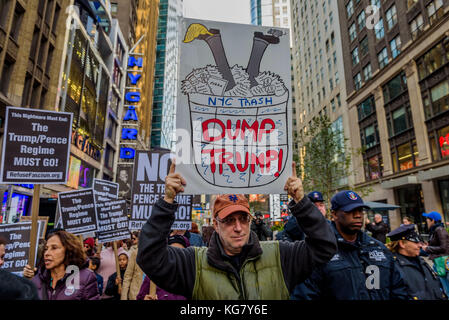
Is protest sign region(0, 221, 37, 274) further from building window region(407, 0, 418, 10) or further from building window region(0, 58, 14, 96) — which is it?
building window region(407, 0, 418, 10)

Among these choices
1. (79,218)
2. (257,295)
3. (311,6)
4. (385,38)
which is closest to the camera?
(257,295)

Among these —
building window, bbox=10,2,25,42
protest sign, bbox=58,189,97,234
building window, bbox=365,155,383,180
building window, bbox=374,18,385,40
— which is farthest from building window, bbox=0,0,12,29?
building window, bbox=365,155,383,180

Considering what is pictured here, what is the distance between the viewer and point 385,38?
30.2 metres

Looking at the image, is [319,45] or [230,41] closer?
[230,41]

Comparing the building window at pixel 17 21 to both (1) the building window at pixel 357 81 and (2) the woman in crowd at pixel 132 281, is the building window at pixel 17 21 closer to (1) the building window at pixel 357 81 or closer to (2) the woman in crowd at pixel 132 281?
(2) the woman in crowd at pixel 132 281

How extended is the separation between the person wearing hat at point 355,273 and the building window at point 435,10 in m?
27.5

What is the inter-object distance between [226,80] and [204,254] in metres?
1.79

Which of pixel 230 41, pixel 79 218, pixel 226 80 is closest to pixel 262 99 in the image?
pixel 226 80

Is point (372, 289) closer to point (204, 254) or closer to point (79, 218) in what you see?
point (204, 254)

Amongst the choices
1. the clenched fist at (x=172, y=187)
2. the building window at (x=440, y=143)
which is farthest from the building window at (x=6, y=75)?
the building window at (x=440, y=143)

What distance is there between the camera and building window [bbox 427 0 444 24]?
22647 millimetres

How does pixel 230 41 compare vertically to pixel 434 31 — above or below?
below

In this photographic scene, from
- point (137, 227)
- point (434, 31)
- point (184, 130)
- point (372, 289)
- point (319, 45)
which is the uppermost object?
point (319, 45)

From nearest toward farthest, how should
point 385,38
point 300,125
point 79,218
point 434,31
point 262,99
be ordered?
point 262,99
point 79,218
point 434,31
point 385,38
point 300,125
